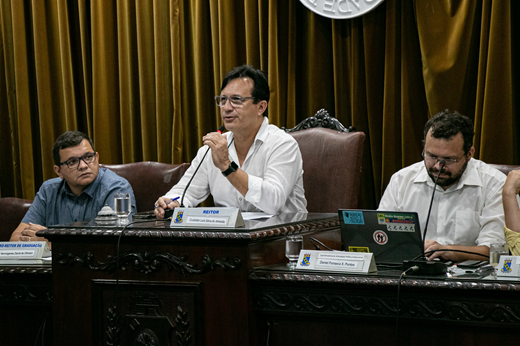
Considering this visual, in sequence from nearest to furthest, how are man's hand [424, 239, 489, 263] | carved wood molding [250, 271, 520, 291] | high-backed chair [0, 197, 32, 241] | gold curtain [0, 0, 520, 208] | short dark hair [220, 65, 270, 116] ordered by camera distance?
carved wood molding [250, 271, 520, 291] → man's hand [424, 239, 489, 263] → short dark hair [220, 65, 270, 116] → gold curtain [0, 0, 520, 208] → high-backed chair [0, 197, 32, 241]

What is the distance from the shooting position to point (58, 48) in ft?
Result: 12.8

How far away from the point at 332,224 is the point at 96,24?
2.31m

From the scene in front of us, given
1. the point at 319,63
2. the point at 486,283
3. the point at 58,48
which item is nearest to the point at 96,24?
the point at 58,48

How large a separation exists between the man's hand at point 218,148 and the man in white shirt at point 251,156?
0.14 meters

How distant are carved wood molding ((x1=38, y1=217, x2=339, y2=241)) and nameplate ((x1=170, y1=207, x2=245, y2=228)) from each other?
0.13ft

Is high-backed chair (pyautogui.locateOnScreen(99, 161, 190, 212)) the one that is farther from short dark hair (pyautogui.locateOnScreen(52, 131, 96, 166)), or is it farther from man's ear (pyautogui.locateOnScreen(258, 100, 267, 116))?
man's ear (pyautogui.locateOnScreen(258, 100, 267, 116))

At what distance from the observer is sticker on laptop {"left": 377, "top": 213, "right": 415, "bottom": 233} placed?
167 centimetres

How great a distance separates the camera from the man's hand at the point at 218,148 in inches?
89.5

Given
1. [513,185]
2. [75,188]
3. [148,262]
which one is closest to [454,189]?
[513,185]

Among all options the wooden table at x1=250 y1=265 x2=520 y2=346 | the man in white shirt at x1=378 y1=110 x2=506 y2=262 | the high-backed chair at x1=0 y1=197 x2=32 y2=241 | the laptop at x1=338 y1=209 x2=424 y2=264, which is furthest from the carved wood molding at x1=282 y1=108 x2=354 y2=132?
the high-backed chair at x1=0 y1=197 x2=32 y2=241

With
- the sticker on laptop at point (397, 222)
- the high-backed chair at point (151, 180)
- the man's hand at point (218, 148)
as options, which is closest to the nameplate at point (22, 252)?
the man's hand at point (218, 148)

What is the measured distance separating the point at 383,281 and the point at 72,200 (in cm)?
182

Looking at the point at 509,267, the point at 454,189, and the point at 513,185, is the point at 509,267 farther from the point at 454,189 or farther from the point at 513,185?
the point at 454,189

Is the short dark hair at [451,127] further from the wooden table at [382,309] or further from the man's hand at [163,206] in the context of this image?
the man's hand at [163,206]
